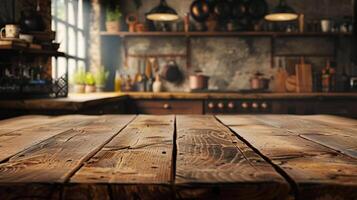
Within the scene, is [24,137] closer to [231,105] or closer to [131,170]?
[131,170]

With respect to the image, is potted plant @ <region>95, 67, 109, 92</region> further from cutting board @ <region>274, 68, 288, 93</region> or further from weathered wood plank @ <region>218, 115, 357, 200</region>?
weathered wood plank @ <region>218, 115, 357, 200</region>

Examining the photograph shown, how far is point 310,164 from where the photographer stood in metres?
0.85

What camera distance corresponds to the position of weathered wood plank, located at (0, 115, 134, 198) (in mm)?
711

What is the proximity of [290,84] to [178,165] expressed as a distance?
5.10m

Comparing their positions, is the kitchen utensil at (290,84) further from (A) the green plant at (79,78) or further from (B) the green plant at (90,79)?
(A) the green plant at (79,78)

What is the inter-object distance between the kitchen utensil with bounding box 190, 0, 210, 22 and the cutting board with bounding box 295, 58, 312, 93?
1.48 meters

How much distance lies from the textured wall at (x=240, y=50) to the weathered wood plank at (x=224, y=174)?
492cm

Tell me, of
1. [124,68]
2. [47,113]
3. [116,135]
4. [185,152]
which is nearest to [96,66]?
[124,68]

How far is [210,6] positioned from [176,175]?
17.9 ft

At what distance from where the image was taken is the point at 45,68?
384 centimetres

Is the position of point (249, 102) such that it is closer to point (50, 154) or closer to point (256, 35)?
point (256, 35)

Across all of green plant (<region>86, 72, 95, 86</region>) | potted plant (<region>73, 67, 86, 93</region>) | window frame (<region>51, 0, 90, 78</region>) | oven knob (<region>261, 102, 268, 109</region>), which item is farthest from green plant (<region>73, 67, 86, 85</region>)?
oven knob (<region>261, 102, 268, 109</region>)

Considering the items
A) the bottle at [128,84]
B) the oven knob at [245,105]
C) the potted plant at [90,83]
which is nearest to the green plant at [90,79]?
the potted plant at [90,83]

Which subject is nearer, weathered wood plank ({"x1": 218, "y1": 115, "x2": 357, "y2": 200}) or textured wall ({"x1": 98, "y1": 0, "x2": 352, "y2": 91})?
weathered wood plank ({"x1": 218, "y1": 115, "x2": 357, "y2": 200})
